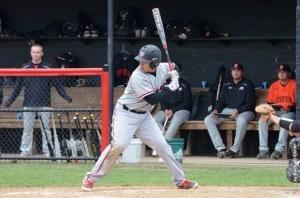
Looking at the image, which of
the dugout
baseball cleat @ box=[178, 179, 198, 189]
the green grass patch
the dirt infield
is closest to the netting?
the green grass patch

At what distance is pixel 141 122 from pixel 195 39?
5.46 m

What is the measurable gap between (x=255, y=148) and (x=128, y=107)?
5.43m

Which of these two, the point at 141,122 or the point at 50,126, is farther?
the point at 50,126

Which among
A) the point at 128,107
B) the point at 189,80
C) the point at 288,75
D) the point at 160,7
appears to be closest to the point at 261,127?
the point at 288,75

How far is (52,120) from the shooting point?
13.9 meters

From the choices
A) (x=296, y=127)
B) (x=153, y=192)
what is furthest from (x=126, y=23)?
(x=296, y=127)

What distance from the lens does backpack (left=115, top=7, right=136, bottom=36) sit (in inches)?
608

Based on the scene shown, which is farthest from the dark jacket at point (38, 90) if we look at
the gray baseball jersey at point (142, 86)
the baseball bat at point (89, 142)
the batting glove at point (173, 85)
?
the batting glove at point (173, 85)

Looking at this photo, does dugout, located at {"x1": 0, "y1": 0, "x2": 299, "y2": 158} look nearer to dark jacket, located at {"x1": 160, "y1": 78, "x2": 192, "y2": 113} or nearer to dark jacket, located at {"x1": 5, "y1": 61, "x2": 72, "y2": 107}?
dark jacket, located at {"x1": 160, "y1": 78, "x2": 192, "y2": 113}

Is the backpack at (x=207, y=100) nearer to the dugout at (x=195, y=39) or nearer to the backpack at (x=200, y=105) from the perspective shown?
the backpack at (x=200, y=105)

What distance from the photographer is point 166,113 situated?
14.6 meters

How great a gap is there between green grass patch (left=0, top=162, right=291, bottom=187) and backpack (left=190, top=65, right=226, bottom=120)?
1.87 metres

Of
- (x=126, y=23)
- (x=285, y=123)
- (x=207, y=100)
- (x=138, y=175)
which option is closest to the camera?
(x=285, y=123)

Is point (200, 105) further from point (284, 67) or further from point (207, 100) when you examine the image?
point (284, 67)
